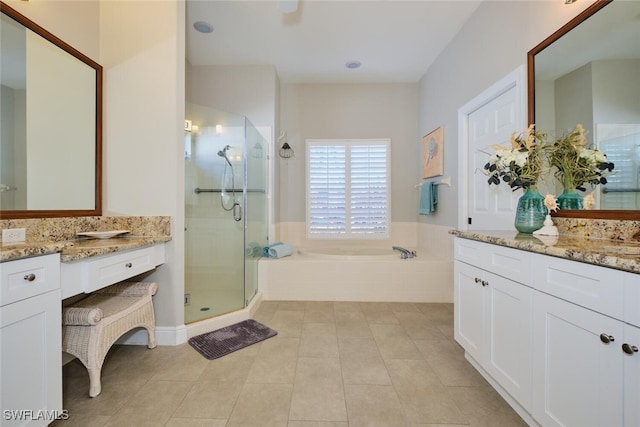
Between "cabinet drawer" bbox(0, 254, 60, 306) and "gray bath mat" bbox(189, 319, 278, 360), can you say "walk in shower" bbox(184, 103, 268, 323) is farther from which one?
"cabinet drawer" bbox(0, 254, 60, 306)

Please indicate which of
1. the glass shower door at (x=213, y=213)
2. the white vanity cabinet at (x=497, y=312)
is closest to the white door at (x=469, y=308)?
the white vanity cabinet at (x=497, y=312)

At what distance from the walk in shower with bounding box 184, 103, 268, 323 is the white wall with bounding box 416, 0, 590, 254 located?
224cm

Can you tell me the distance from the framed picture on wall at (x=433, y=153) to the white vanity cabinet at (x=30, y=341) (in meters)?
3.44

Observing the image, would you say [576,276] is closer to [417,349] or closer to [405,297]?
[417,349]

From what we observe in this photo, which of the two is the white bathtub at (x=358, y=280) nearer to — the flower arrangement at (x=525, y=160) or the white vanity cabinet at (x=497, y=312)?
the white vanity cabinet at (x=497, y=312)

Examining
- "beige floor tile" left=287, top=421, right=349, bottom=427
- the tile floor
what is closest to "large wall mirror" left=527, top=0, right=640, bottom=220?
the tile floor

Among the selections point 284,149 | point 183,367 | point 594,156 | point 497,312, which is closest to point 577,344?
point 497,312

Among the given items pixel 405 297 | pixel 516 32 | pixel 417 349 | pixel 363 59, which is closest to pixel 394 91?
pixel 363 59

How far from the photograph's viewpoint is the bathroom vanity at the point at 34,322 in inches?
37.9

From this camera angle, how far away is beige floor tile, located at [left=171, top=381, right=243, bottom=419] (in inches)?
52.4

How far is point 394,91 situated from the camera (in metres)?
4.07

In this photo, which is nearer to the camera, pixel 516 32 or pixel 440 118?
pixel 516 32

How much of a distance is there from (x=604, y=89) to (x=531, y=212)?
0.69m

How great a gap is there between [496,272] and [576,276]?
17.3 inches
